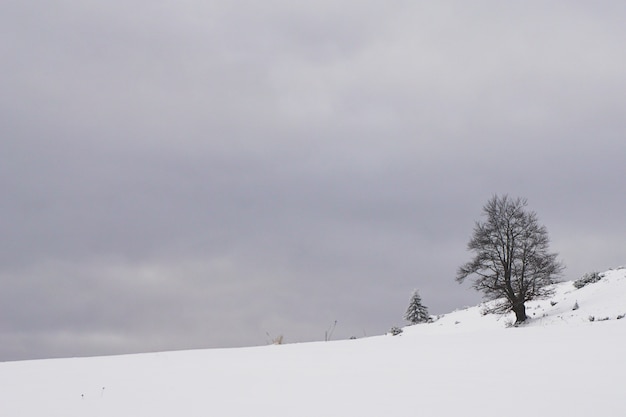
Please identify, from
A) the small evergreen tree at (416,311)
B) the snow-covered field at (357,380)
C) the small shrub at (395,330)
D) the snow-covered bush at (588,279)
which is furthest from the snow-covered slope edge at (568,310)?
the snow-covered field at (357,380)

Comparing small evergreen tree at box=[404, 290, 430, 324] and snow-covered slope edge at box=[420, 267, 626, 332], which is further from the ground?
small evergreen tree at box=[404, 290, 430, 324]

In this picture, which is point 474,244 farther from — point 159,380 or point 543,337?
point 159,380

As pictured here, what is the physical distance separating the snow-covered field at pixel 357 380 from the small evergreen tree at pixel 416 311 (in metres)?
39.1

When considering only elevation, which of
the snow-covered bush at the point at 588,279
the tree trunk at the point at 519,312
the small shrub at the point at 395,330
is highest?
the snow-covered bush at the point at 588,279

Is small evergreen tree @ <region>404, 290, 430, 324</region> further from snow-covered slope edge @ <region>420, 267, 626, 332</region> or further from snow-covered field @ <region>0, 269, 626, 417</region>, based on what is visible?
snow-covered field @ <region>0, 269, 626, 417</region>

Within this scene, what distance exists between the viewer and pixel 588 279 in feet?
123

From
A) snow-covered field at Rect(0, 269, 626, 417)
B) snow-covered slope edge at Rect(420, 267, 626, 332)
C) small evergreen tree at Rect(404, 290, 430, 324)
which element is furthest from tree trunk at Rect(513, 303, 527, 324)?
small evergreen tree at Rect(404, 290, 430, 324)

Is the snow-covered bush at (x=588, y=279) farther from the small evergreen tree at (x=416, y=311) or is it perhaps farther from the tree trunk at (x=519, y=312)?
the small evergreen tree at (x=416, y=311)

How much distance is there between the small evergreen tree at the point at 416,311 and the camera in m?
52.7

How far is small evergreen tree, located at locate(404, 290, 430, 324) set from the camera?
173ft

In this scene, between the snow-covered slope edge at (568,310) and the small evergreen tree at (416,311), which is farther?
the small evergreen tree at (416,311)

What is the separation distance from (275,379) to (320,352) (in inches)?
147

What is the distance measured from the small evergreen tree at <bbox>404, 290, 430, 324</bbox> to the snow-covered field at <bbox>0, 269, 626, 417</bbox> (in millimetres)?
39136

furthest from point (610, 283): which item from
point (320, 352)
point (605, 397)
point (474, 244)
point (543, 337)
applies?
point (605, 397)
